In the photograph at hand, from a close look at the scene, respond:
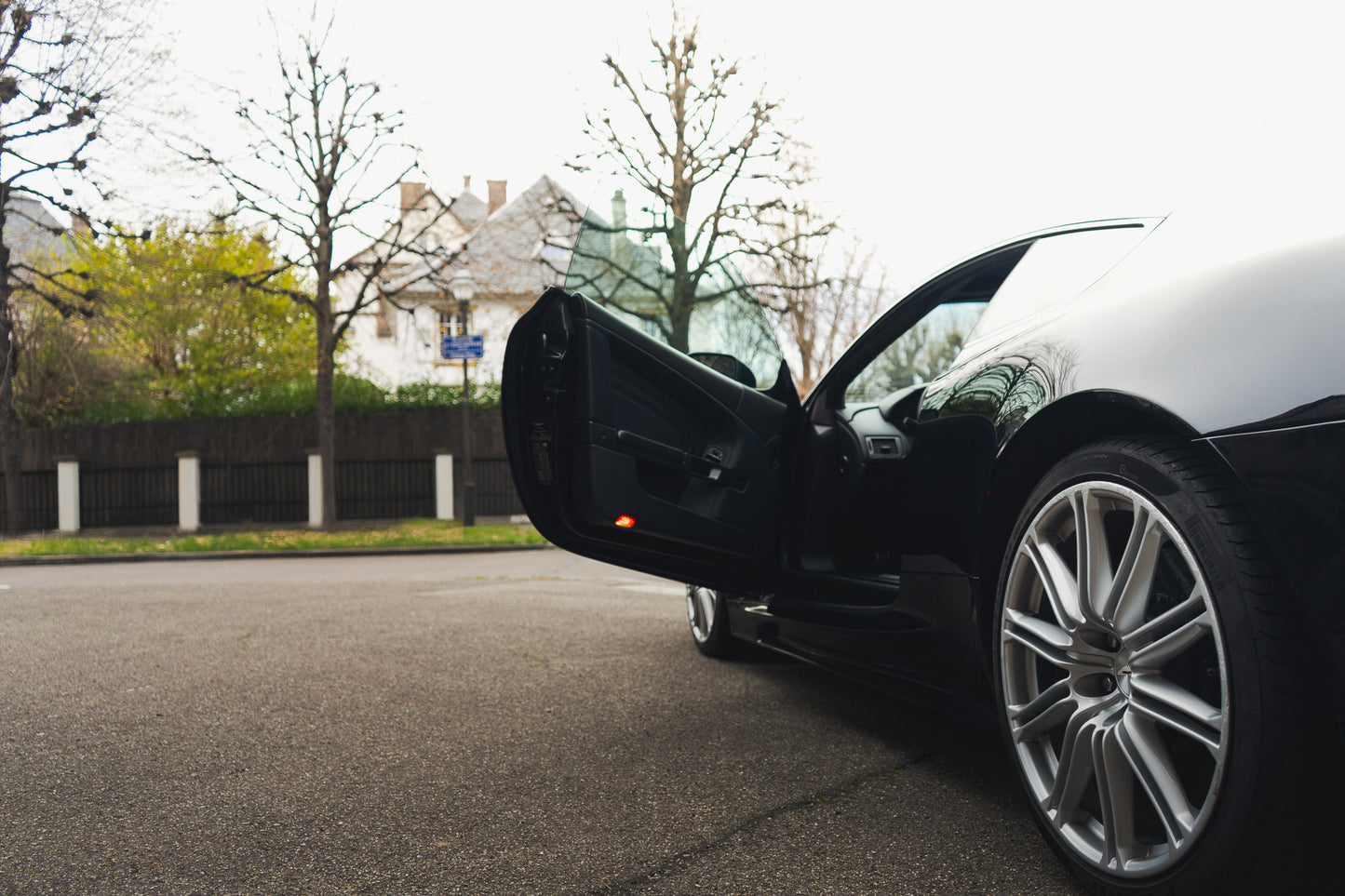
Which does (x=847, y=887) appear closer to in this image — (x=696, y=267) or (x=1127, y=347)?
(x=1127, y=347)

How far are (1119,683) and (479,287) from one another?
2310 cm

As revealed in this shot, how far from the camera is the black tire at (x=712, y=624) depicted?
4.52 metres

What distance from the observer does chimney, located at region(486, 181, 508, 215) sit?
2058 inches

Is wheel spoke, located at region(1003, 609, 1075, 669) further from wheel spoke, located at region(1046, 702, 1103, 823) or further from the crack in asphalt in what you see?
the crack in asphalt

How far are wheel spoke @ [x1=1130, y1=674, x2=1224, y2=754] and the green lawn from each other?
13.8m

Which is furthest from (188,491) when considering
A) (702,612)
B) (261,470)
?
(702,612)

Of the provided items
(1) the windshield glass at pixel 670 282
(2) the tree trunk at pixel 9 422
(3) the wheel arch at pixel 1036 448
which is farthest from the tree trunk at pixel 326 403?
(3) the wheel arch at pixel 1036 448

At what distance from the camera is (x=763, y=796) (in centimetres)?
268

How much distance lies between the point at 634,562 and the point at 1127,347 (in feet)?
5.88

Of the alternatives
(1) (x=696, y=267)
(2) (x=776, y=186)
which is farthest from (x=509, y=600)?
(2) (x=776, y=186)

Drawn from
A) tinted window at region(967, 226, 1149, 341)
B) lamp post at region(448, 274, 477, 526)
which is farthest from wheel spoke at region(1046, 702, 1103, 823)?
lamp post at region(448, 274, 477, 526)

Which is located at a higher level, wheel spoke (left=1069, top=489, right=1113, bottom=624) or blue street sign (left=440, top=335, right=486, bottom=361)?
blue street sign (left=440, top=335, right=486, bottom=361)

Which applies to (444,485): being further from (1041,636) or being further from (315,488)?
(1041,636)

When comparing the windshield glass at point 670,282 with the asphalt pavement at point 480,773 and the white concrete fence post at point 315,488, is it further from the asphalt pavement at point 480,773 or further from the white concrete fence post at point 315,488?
the white concrete fence post at point 315,488
